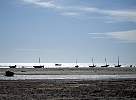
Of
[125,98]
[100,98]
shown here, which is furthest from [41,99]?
[125,98]

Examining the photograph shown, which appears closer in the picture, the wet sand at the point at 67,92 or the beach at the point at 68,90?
the wet sand at the point at 67,92

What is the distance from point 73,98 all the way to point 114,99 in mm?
3725

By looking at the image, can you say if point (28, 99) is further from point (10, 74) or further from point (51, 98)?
point (10, 74)

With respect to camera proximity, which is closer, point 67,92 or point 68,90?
point 67,92

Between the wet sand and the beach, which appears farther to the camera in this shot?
the beach

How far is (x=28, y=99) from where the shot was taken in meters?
30.4

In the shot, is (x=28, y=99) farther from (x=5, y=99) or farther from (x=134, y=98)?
(x=134, y=98)

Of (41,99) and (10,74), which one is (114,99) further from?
(10,74)

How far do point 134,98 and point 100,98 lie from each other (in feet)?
10.2

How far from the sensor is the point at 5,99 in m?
30.6

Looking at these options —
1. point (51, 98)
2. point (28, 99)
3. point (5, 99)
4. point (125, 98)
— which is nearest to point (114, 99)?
point (125, 98)

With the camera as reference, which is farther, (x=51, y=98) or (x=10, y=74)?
(x=10, y=74)

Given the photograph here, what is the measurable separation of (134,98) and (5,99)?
1167cm

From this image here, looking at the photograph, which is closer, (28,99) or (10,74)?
(28,99)
